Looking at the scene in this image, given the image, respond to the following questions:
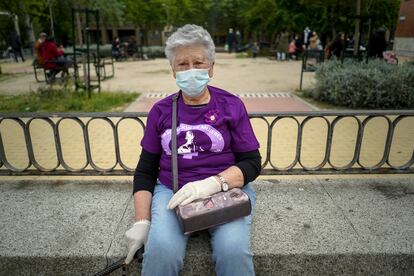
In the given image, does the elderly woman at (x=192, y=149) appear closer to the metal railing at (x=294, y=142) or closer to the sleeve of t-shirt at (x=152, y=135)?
the sleeve of t-shirt at (x=152, y=135)

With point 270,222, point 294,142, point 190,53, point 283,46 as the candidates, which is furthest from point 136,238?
point 283,46

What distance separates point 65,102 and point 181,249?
701 cm

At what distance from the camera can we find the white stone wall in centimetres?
2023

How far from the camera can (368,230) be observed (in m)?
2.35

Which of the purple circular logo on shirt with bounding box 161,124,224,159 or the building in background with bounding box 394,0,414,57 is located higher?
the building in background with bounding box 394,0,414,57

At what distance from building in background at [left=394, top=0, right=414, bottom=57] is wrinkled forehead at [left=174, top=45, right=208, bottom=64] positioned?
21790 millimetres

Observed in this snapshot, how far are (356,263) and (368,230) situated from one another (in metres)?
0.30

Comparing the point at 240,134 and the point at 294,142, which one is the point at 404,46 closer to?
the point at 294,142

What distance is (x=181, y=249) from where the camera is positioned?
74.0 inches

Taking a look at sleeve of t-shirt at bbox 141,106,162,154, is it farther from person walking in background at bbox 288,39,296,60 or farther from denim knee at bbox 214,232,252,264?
person walking in background at bbox 288,39,296,60

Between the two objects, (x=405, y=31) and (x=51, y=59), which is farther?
(x=405, y=31)

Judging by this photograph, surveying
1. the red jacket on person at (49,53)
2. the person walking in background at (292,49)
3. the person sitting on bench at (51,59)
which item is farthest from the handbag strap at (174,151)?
the person walking in background at (292,49)

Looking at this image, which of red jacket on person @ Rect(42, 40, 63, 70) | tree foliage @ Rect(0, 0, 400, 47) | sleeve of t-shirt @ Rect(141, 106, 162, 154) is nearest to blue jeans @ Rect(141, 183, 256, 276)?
sleeve of t-shirt @ Rect(141, 106, 162, 154)

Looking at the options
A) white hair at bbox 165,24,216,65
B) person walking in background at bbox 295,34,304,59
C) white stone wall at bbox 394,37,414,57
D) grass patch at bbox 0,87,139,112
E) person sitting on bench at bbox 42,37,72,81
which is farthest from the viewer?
person walking in background at bbox 295,34,304,59
